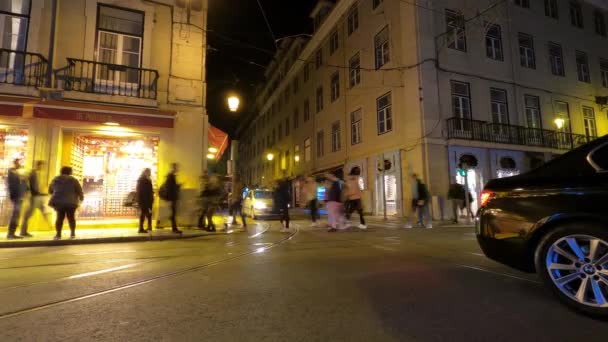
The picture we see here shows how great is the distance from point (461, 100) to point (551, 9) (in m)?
10.2

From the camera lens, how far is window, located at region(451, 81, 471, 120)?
17.2m

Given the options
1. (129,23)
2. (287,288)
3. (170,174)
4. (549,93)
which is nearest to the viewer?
(287,288)

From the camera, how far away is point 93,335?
2529 mm

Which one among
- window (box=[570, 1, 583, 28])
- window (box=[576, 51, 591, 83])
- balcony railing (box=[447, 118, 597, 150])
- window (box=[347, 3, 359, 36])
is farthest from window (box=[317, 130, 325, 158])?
window (box=[570, 1, 583, 28])

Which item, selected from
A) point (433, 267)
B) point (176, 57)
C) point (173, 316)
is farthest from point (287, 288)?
point (176, 57)

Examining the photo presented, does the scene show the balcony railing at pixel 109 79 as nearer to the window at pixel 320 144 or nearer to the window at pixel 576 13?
the window at pixel 320 144

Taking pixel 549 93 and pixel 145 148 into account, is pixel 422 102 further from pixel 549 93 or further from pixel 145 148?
pixel 145 148

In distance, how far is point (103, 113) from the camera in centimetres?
1033

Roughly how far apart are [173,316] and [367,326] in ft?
5.39

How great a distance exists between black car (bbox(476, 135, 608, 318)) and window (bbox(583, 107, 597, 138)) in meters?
23.4

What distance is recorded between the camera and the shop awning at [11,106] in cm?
952

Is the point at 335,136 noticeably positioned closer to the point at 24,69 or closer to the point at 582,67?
the point at 582,67

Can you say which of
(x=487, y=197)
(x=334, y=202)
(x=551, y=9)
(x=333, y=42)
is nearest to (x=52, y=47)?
(x=334, y=202)

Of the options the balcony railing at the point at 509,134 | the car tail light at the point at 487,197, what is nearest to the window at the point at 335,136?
the balcony railing at the point at 509,134
